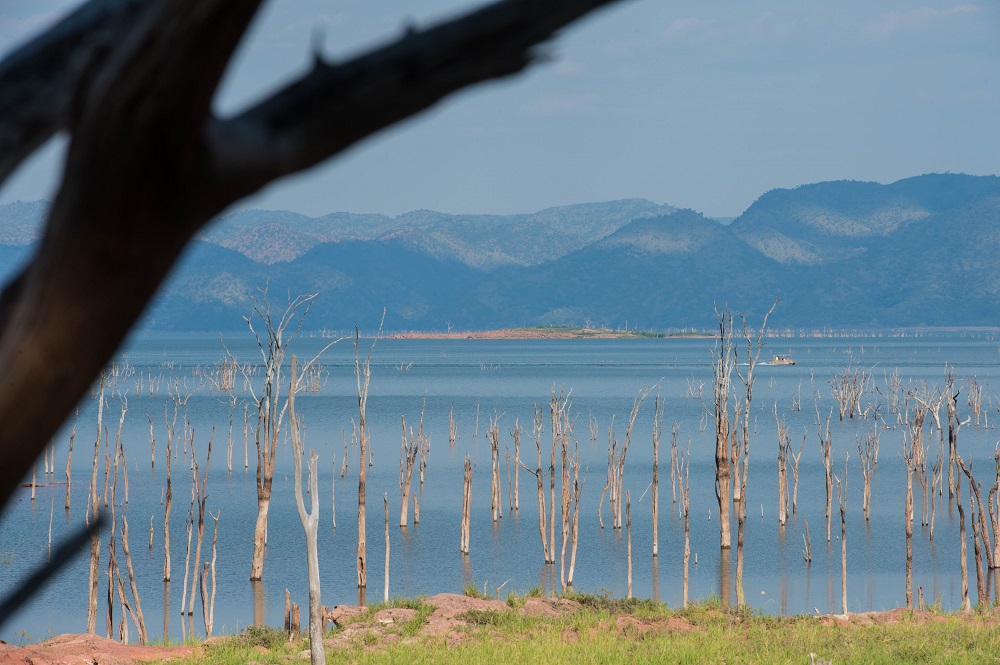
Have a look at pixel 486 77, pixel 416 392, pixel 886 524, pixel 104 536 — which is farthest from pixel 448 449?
pixel 486 77

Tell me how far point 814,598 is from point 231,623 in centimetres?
1461

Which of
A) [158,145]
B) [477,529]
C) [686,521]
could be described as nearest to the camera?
[158,145]

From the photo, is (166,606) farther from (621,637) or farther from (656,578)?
(621,637)

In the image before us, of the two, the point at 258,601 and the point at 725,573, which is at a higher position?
the point at 258,601

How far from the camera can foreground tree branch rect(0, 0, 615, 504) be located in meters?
1.85

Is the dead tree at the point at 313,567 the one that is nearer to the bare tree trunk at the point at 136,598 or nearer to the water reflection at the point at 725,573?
the bare tree trunk at the point at 136,598

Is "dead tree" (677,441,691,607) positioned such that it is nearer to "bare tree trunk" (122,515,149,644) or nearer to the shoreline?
the shoreline

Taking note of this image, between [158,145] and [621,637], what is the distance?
16.5 m

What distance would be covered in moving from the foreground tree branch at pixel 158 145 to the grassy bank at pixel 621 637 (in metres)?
13.5

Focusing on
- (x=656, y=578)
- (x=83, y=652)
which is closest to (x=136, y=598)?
(x=83, y=652)

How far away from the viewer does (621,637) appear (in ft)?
57.1

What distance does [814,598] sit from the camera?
2872 cm

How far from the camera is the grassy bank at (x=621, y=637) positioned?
15188 mm

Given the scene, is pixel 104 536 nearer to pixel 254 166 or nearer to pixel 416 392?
pixel 254 166
